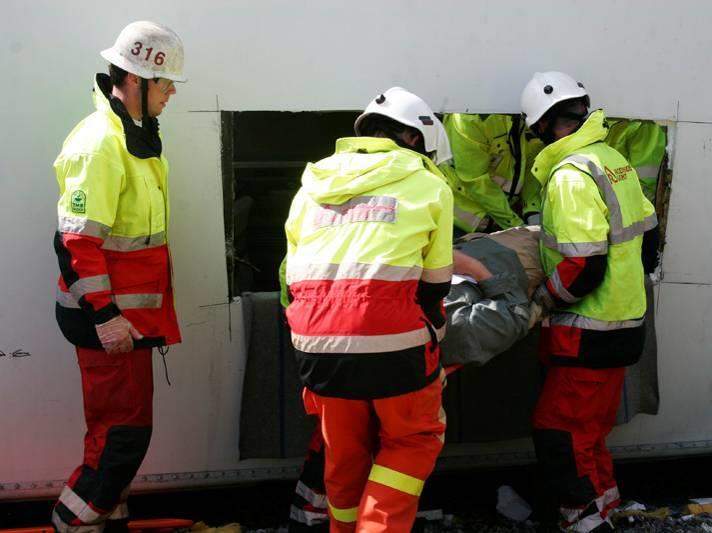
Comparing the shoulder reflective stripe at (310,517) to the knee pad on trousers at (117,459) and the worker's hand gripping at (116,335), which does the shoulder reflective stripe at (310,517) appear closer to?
the knee pad on trousers at (117,459)

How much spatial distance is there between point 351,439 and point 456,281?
839 millimetres

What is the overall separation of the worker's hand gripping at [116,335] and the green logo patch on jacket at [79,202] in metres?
0.40

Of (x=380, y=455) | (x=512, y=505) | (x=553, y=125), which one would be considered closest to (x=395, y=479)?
(x=380, y=455)

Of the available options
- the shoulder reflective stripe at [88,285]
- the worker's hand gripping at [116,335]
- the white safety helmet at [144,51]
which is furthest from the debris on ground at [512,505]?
the white safety helmet at [144,51]

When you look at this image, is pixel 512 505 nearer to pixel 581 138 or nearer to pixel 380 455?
pixel 380 455

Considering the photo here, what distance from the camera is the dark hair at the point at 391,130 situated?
2812mm

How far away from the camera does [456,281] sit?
10.2ft

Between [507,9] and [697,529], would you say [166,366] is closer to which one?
[507,9]

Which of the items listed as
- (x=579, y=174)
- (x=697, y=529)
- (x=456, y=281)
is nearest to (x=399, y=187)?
(x=456, y=281)

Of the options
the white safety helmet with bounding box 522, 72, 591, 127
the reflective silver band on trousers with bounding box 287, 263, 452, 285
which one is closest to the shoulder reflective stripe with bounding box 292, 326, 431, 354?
the reflective silver band on trousers with bounding box 287, 263, 452, 285

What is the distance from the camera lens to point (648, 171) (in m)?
3.90

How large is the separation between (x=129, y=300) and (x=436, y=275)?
1149 millimetres

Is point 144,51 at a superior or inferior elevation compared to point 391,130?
superior

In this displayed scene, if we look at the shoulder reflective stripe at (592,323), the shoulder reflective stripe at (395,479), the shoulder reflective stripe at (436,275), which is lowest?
the shoulder reflective stripe at (395,479)
